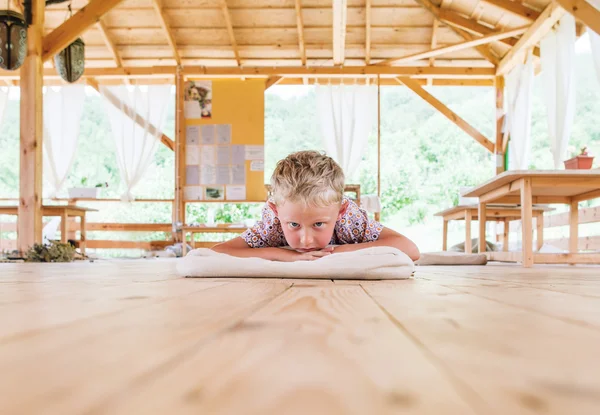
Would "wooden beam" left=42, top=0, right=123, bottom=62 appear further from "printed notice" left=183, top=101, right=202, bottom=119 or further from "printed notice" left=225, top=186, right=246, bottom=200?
"printed notice" left=225, top=186, right=246, bottom=200

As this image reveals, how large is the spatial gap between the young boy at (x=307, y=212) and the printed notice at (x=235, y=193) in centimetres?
590

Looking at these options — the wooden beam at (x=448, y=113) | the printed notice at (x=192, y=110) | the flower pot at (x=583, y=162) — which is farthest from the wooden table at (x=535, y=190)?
the printed notice at (x=192, y=110)

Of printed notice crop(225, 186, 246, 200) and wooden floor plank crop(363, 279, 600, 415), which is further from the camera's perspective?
printed notice crop(225, 186, 246, 200)

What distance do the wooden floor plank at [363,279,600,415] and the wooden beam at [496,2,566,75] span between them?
6249mm

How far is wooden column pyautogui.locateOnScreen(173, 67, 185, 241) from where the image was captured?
8.05 metres

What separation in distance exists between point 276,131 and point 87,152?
482 centimetres

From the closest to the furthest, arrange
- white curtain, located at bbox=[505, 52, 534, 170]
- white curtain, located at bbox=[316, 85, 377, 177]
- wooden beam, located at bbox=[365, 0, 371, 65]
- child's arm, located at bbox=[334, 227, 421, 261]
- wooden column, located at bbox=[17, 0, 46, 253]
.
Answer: child's arm, located at bbox=[334, 227, 421, 261], wooden column, located at bbox=[17, 0, 46, 253], white curtain, located at bbox=[505, 52, 534, 170], wooden beam, located at bbox=[365, 0, 371, 65], white curtain, located at bbox=[316, 85, 377, 177]

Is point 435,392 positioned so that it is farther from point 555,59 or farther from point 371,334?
point 555,59

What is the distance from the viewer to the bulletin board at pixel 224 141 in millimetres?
8078

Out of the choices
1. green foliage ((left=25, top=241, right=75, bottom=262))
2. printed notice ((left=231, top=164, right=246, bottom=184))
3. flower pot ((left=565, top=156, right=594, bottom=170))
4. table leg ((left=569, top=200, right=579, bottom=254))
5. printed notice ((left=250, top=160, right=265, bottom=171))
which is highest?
printed notice ((left=250, top=160, right=265, bottom=171))

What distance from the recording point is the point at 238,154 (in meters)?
8.11

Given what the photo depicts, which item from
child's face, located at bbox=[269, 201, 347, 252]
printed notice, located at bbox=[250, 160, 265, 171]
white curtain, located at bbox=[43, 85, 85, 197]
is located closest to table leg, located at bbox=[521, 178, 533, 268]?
child's face, located at bbox=[269, 201, 347, 252]

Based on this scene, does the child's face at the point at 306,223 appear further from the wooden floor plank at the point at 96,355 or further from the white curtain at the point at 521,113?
the white curtain at the point at 521,113

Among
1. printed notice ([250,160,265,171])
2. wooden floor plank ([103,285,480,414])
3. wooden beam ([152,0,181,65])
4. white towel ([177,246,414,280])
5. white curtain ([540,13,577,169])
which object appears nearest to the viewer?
wooden floor plank ([103,285,480,414])
